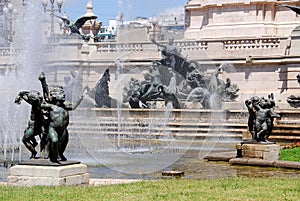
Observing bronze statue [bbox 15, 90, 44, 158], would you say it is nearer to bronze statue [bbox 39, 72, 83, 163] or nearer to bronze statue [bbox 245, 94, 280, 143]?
bronze statue [bbox 39, 72, 83, 163]

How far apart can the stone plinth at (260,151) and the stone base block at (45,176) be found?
6.18 meters

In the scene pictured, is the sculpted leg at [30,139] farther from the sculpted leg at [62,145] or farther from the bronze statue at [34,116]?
the sculpted leg at [62,145]

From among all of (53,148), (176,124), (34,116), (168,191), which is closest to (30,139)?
(34,116)

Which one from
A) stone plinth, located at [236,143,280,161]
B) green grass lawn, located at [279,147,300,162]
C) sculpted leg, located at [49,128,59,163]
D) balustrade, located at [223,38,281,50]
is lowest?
green grass lawn, located at [279,147,300,162]

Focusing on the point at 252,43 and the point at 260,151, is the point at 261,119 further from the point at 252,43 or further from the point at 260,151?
the point at 252,43

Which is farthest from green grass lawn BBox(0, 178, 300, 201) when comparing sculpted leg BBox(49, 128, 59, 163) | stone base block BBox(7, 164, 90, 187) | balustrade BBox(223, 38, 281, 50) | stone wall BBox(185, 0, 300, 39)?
stone wall BBox(185, 0, 300, 39)

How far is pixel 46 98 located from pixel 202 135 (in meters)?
14.1

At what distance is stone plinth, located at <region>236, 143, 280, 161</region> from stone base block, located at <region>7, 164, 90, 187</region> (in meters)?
6.18

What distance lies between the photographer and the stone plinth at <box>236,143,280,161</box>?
55.4ft

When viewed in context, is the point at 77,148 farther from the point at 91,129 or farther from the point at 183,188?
the point at 183,188

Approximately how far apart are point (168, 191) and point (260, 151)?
258 inches

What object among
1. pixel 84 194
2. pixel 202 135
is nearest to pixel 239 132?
pixel 202 135

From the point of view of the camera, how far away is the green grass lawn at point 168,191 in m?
10.1

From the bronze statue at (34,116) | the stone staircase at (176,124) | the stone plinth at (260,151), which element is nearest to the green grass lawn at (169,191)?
the bronze statue at (34,116)
